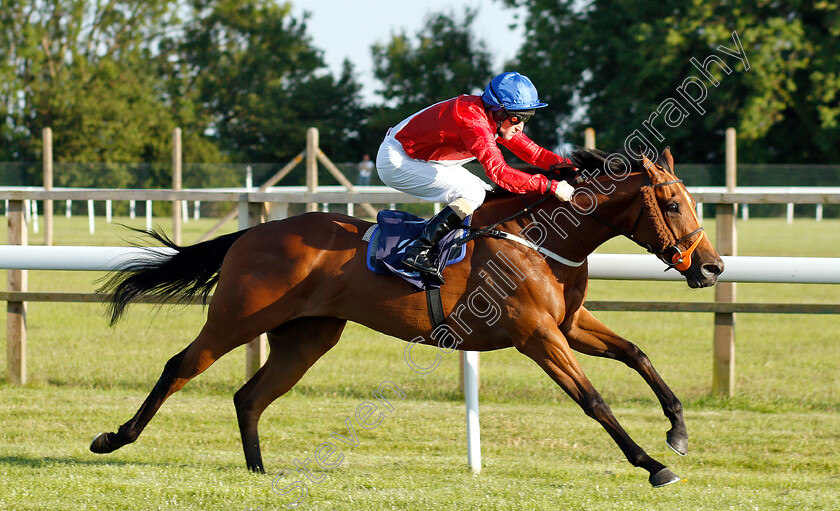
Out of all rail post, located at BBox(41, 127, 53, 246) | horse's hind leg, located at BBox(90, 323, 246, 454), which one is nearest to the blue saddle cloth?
horse's hind leg, located at BBox(90, 323, 246, 454)

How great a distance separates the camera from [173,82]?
40.1m

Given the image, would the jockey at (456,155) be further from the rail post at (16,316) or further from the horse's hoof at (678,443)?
the rail post at (16,316)

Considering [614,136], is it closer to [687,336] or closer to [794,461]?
[687,336]

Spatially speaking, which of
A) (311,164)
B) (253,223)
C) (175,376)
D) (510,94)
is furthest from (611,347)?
(311,164)

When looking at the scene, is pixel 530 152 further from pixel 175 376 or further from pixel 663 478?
pixel 175 376

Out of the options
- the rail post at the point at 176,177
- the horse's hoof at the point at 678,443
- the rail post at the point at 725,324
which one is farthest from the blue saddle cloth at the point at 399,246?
the rail post at the point at 176,177

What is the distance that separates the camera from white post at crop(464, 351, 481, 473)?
15.1 feet

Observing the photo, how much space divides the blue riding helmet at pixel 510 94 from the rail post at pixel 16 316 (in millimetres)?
3754

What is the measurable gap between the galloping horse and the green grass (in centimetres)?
37

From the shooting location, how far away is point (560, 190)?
165 inches

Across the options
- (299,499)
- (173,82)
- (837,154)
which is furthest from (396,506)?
(173,82)

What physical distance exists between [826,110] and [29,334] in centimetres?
2622

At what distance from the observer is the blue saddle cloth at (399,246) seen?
14.0 feet

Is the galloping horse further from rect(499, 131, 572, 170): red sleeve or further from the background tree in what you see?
the background tree
